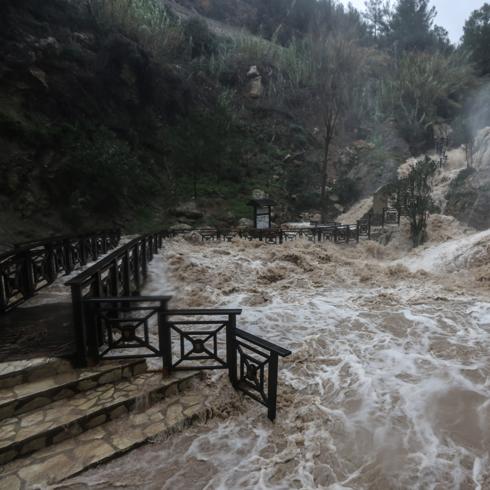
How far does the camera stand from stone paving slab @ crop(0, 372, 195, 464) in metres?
3.07

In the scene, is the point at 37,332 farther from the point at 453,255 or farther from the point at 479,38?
the point at 479,38

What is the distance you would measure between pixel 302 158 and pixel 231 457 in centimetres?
2985

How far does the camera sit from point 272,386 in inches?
147

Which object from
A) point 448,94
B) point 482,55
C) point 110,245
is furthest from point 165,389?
point 482,55

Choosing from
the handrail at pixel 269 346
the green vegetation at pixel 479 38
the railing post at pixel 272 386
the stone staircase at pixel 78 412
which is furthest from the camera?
the green vegetation at pixel 479 38

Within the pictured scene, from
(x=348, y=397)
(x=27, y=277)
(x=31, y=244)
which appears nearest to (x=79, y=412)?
(x=348, y=397)

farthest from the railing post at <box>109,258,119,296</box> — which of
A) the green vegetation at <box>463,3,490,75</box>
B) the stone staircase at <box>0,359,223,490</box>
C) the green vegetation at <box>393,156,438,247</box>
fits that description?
the green vegetation at <box>463,3,490,75</box>

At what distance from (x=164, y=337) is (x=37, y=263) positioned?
14.5ft

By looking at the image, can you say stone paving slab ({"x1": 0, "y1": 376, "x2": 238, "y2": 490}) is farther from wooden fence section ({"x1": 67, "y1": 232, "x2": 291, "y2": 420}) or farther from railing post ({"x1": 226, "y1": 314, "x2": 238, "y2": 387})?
wooden fence section ({"x1": 67, "y1": 232, "x2": 291, "y2": 420})

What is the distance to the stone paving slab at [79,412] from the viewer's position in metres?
3.07

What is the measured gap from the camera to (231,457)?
340 cm

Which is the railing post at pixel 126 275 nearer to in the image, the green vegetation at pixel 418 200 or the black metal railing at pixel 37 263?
the black metal railing at pixel 37 263

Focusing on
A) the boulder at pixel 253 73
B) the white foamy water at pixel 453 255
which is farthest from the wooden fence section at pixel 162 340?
the boulder at pixel 253 73

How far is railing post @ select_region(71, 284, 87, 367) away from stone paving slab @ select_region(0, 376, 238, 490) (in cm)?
92
